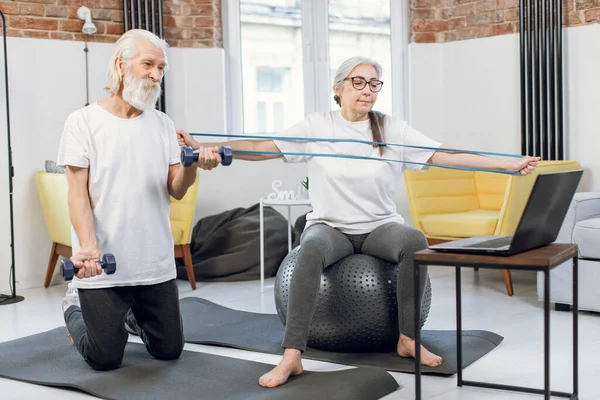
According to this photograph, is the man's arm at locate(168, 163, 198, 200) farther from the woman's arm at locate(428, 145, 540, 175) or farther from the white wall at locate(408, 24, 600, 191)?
the white wall at locate(408, 24, 600, 191)

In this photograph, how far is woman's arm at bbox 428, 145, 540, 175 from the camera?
9.18 feet

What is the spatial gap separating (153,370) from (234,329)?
0.75 metres

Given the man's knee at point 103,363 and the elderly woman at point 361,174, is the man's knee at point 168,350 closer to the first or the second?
the man's knee at point 103,363

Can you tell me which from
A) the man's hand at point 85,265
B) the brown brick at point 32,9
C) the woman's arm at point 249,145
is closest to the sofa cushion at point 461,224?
the woman's arm at point 249,145

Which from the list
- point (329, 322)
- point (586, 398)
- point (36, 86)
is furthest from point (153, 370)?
point (36, 86)

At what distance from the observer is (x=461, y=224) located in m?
Answer: 4.71

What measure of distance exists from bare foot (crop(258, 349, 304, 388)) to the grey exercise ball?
35cm

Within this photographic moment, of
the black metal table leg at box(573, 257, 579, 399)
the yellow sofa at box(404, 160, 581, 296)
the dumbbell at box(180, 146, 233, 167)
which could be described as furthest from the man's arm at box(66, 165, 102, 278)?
the yellow sofa at box(404, 160, 581, 296)

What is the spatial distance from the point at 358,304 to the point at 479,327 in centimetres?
90

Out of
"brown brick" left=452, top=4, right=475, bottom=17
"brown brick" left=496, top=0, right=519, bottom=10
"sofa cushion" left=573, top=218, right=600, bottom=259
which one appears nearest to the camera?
"sofa cushion" left=573, top=218, right=600, bottom=259

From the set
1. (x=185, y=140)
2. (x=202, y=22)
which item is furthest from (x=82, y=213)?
(x=202, y=22)

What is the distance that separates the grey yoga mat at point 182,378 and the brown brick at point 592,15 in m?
3.19

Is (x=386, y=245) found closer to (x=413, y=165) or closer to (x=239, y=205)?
(x=413, y=165)

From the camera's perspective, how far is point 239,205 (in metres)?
5.77
